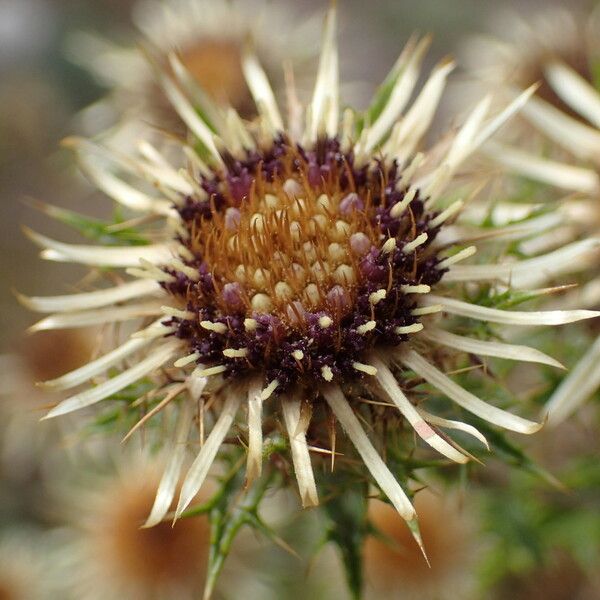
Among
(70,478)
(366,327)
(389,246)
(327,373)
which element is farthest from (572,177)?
(70,478)

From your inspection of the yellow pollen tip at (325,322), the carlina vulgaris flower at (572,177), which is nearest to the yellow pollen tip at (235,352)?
the yellow pollen tip at (325,322)

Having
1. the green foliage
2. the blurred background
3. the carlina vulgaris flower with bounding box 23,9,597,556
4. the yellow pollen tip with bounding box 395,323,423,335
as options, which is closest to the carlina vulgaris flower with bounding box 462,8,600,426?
the blurred background

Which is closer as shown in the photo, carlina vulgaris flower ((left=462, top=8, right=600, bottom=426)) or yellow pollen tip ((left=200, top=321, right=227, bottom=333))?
yellow pollen tip ((left=200, top=321, right=227, bottom=333))

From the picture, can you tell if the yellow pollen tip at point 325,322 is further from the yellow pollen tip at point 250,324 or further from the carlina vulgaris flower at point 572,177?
the carlina vulgaris flower at point 572,177

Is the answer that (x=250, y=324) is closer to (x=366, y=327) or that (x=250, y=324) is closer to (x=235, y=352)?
(x=235, y=352)

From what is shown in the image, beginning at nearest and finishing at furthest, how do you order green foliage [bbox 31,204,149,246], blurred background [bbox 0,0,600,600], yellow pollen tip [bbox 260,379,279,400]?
yellow pollen tip [bbox 260,379,279,400], green foliage [bbox 31,204,149,246], blurred background [bbox 0,0,600,600]

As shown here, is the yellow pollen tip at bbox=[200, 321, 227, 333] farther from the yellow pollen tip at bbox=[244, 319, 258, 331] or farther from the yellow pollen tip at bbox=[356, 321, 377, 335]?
the yellow pollen tip at bbox=[356, 321, 377, 335]

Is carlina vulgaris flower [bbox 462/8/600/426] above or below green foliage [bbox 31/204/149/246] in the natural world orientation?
below

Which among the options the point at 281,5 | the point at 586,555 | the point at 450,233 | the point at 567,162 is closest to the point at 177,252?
the point at 450,233

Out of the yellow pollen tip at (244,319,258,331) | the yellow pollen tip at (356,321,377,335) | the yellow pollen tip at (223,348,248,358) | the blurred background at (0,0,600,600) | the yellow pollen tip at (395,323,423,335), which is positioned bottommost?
the blurred background at (0,0,600,600)
